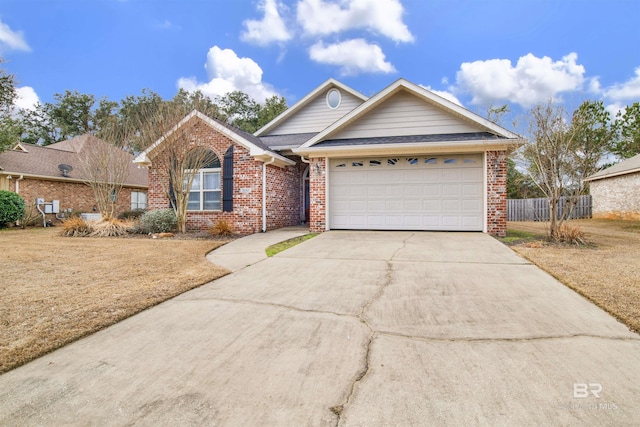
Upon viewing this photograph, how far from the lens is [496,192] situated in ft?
32.4

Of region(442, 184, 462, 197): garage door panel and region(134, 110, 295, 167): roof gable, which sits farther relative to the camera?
region(134, 110, 295, 167): roof gable

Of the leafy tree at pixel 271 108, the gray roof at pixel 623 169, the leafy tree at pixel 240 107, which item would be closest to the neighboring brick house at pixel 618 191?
the gray roof at pixel 623 169

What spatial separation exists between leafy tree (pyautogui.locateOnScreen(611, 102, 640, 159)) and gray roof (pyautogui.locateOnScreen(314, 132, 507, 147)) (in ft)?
73.3

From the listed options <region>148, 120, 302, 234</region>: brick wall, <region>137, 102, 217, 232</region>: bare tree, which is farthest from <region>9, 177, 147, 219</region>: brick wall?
<region>137, 102, 217, 232</region>: bare tree

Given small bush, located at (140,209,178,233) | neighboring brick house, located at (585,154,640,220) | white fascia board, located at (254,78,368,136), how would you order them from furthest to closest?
neighboring brick house, located at (585,154,640,220) < white fascia board, located at (254,78,368,136) < small bush, located at (140,209,178,233)

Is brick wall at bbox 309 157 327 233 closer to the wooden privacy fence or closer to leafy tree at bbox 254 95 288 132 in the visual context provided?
the wooden privacy fence

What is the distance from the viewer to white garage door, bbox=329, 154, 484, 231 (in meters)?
10.3

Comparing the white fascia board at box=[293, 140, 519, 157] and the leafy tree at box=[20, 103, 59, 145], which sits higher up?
the leafy tree at box=[20, 103, 59, 145]

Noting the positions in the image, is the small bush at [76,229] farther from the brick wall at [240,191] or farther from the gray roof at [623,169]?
the gray roof at [623,169]

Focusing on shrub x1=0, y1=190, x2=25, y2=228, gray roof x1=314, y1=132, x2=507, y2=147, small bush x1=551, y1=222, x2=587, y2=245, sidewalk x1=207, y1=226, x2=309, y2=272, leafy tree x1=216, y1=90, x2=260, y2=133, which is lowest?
sidewalk x1=207, y1=226, x2=309, y2=272

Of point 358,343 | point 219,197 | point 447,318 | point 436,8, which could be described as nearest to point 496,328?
point 447,318

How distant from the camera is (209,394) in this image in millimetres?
2234

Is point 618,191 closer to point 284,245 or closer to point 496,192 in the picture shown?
point 496,192

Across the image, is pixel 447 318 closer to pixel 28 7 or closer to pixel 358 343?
pixel 358 343
